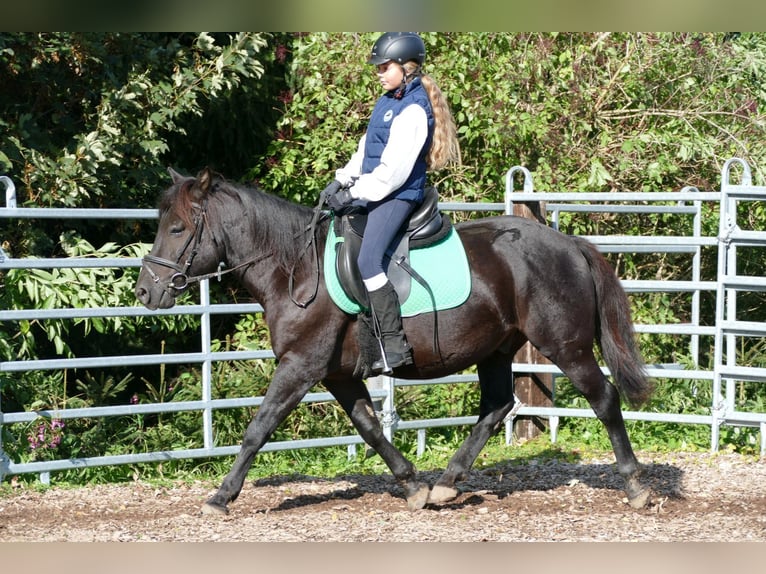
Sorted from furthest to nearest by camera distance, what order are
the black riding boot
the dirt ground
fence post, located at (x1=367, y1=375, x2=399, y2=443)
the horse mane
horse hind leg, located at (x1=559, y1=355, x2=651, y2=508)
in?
1. fence post, located at (x1=367, y1=375, x2=399, y2=443)
2. horse hind leg, located at (x1=559, y1=355, x2=651, y2=508)
3. the horse mane
4. the black riding boot
5. the dirt ground

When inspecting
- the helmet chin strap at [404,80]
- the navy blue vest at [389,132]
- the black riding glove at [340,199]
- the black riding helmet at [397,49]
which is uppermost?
the black riding helmet at [397,49]

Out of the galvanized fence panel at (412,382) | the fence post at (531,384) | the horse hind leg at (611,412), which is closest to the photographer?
the horse hind leg at (611,412)

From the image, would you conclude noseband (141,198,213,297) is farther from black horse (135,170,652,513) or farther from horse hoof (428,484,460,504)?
horse hoof (428,484,460,504)

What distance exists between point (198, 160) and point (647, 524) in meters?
6.74

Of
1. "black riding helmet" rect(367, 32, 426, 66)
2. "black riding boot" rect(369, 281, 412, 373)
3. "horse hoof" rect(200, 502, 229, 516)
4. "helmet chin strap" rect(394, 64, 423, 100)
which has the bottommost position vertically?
"horse hoof" rect(200, 502, 229, 516)

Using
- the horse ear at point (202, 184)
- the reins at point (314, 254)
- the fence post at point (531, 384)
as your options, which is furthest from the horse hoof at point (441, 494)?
the fence post at point (531, 384)

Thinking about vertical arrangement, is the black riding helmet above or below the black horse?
above

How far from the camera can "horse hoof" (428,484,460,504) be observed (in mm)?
5941

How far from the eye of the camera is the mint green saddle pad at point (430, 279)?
5582 millimetres

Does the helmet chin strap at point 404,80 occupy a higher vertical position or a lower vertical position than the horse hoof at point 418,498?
higher

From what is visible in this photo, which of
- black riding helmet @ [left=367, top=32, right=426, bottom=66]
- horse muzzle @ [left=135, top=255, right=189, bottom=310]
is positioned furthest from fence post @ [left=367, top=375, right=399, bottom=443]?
black riding helmet @ [left=367, top=32, right=426, bottom=66]

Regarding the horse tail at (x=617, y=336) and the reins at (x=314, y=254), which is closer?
the reins at (x=314, y=254)

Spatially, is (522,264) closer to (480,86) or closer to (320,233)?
(320,233)

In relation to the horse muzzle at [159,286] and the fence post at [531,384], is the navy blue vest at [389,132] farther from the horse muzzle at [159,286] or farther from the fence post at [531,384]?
the fence post at [531,384]
